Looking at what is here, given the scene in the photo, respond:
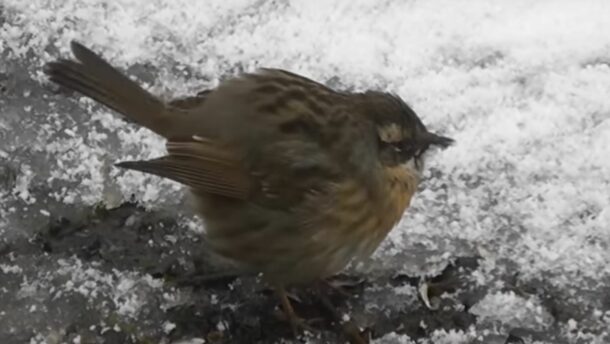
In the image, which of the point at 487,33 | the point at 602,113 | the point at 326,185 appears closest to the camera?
the point at 326,185

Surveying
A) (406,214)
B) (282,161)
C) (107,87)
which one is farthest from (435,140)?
(107,87)

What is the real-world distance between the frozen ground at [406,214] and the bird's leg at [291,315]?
3 centimetres

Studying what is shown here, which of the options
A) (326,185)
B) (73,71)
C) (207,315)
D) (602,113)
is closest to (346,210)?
(326,185)

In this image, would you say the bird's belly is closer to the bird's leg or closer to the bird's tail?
the bird's leg

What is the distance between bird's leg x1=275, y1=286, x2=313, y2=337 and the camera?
3.65 m

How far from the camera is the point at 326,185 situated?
3637 mm

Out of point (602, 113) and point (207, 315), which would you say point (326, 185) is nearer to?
point (207, 315)

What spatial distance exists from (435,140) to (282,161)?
48 cm

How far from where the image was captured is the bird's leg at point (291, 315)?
3.65m

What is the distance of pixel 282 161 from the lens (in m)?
3.63

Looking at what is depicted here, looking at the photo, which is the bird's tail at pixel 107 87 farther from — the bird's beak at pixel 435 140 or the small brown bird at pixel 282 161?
the bird's beak at pixel 435 140

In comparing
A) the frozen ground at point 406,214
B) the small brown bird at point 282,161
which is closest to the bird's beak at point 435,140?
the small brown bird at point 282,161

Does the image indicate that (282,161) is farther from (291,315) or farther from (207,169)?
(291,315)

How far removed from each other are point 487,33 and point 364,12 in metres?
0.43
